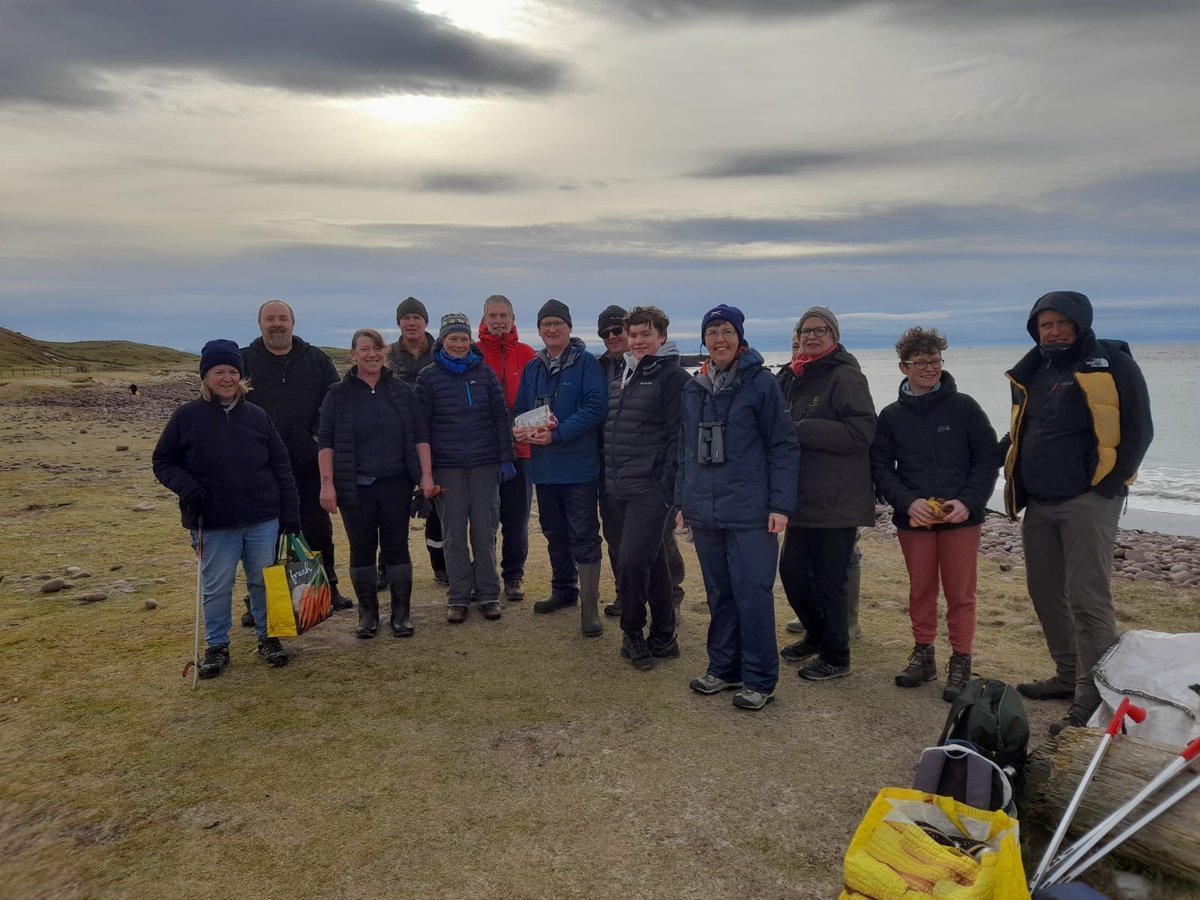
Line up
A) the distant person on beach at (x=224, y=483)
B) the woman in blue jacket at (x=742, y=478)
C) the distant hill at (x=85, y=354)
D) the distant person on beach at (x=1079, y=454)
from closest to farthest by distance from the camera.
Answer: the distant person on beach at (x=1079, y=454)
the woman in blue jacket at (x=742, y=478)
the distant person on beach at (x=224, y=483)
the distant hill at (x=85, y=354)

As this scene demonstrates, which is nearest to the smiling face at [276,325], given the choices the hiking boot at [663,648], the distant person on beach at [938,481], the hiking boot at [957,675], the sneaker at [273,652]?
the sneaker at [273,652]

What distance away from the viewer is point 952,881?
301 centimetres

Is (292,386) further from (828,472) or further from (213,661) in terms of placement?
(828,472)

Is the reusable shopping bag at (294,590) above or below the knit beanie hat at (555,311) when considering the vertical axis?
below

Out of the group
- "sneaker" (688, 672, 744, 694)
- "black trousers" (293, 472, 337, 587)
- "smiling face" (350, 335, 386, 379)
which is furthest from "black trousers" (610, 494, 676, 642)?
"black trousers" (293, 472, 337, 587)

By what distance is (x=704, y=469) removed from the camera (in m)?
5.31

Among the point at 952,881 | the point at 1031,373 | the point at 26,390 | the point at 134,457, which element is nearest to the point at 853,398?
the point at 1031,373

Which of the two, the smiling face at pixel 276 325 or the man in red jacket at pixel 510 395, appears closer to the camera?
the smiling face at pixel 276 325

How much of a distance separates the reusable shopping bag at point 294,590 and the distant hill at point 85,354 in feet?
300

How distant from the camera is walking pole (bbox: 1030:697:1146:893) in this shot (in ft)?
10.8

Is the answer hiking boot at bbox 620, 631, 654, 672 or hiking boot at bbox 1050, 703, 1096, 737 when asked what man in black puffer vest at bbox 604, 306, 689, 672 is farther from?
hiking boot at bbox 1050, 703, 1096, 737

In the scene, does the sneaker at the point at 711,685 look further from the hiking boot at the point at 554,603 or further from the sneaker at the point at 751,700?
the hiking boot at the point at 554,603

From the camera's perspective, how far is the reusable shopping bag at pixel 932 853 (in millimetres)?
2963

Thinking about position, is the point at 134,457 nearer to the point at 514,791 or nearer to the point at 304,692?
the point at 304,692
